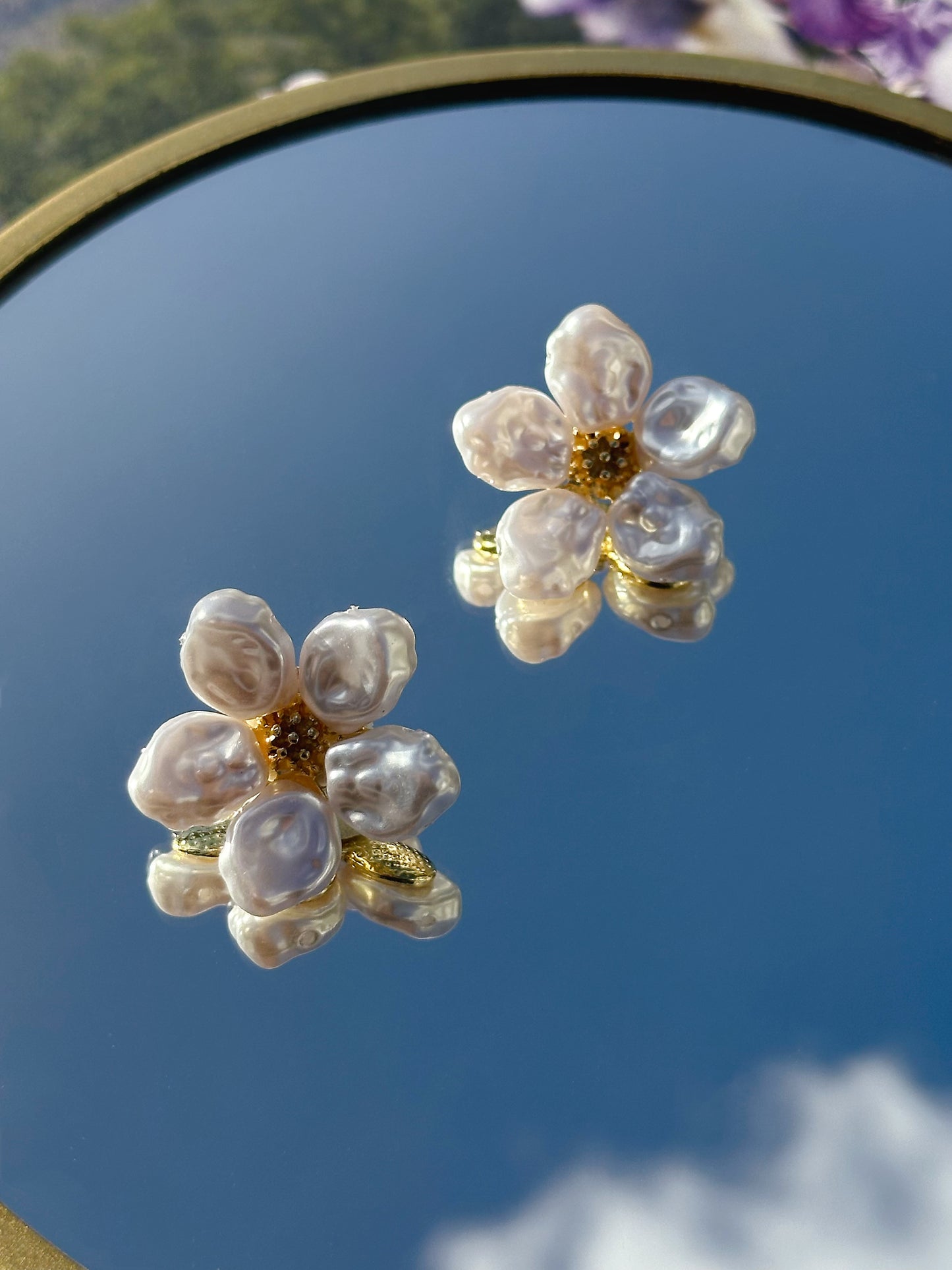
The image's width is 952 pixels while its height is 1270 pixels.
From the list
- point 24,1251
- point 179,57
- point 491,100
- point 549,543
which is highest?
point 179,57

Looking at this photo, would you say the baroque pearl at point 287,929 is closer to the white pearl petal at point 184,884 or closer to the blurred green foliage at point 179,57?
the white pearl petal at point 184,884

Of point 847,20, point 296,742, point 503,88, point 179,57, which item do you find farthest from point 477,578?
point 179,57

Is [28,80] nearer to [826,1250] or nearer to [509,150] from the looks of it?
[509,150]

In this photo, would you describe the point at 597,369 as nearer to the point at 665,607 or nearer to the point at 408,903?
the point at 665,607

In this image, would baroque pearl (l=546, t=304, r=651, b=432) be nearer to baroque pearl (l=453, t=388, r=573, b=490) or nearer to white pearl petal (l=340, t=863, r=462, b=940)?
baroque pearl (l=453, t=388, r=573, b=490)

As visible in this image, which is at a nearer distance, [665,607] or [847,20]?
[665,607]

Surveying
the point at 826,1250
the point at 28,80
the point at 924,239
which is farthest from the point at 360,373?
the point at 28,80

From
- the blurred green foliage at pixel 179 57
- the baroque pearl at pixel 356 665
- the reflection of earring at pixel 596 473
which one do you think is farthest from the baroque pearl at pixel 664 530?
the blurred green foliage at pixel 179 57

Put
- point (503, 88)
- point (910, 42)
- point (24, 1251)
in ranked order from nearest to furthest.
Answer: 1. point (24, 1251)
2. point (503, 88)
3. point (910, 42)
